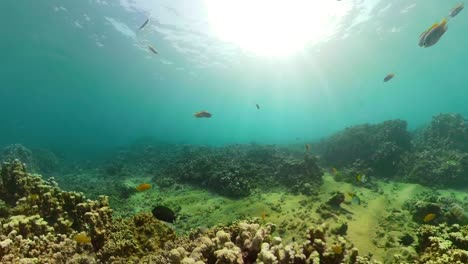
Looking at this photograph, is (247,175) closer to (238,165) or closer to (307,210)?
(238,165)

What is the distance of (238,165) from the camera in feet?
47.9

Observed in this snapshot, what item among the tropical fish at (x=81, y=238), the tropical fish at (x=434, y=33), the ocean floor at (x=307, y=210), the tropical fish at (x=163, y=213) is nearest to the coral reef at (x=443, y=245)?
the ocean floor at (x=307, y=210)

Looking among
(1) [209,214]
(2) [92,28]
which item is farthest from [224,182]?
(2) [92,28]

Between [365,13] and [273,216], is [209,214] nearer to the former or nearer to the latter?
[273,216]

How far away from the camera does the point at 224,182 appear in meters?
12.5

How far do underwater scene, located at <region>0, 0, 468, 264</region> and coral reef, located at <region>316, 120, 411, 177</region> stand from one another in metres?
0.10

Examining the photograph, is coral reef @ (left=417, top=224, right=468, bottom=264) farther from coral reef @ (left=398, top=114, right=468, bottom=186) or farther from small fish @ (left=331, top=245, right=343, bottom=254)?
coral reef @ (left=398, top=114, right=468, bottom=186)

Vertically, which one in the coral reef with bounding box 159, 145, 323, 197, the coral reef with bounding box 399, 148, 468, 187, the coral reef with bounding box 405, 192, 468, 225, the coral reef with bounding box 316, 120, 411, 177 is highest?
the coral reef with bounding box 316, 120, 411, 177

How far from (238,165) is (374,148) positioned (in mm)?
8813

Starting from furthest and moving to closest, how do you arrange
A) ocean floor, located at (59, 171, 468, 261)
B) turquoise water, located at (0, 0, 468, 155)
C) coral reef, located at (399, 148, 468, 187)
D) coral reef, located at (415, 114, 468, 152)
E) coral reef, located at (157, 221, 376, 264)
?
turquoise water, located at (0, 0, 468, 155) → coral reef, located at (415, 114, 468, 152) → coral reef, located at (399, 148, 468, 187) → ocean floor, located at (59, 171, 468, 261) → coral reef, located at (157, 221, 376, 264)

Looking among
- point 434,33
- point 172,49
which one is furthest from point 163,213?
point 172,49

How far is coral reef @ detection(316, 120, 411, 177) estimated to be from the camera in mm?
15578

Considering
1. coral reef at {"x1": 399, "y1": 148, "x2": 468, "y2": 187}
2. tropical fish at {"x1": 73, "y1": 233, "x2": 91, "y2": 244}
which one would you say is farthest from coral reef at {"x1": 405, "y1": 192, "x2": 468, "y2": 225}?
tropical fish at {"x1": 73, "y1": 233, "x2": 91, "y2": 244}

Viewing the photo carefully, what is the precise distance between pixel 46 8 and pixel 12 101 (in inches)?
3849
